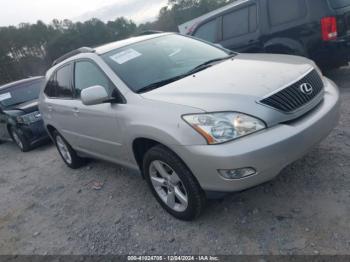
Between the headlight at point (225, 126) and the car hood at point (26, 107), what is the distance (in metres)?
5.70

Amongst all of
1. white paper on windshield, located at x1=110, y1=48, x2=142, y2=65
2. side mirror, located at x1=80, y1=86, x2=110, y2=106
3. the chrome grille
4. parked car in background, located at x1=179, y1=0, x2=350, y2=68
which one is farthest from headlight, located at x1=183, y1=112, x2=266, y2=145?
parked car in background, located at x1=179, y1=0, x2=350, y2=68

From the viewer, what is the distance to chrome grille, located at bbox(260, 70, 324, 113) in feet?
8.84

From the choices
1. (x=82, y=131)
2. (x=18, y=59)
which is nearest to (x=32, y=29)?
(x=18, y=59)

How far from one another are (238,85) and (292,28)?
3304 millimetres

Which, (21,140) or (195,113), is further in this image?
(21,140)

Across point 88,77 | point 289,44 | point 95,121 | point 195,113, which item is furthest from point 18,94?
point 195,113

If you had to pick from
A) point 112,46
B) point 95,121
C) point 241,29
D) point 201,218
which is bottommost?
point 201,218

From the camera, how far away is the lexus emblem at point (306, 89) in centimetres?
289

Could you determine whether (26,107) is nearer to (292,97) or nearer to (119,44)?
(119,44)

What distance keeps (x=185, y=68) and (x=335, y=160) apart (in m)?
1.86

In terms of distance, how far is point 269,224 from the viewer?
2887mm

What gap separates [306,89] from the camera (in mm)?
2922

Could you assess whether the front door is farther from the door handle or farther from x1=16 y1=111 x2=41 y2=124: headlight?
x1=16 y1=111 x2=41 y2=124: headlight

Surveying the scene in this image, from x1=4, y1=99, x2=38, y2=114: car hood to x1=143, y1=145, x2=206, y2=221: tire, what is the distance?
4.97m
